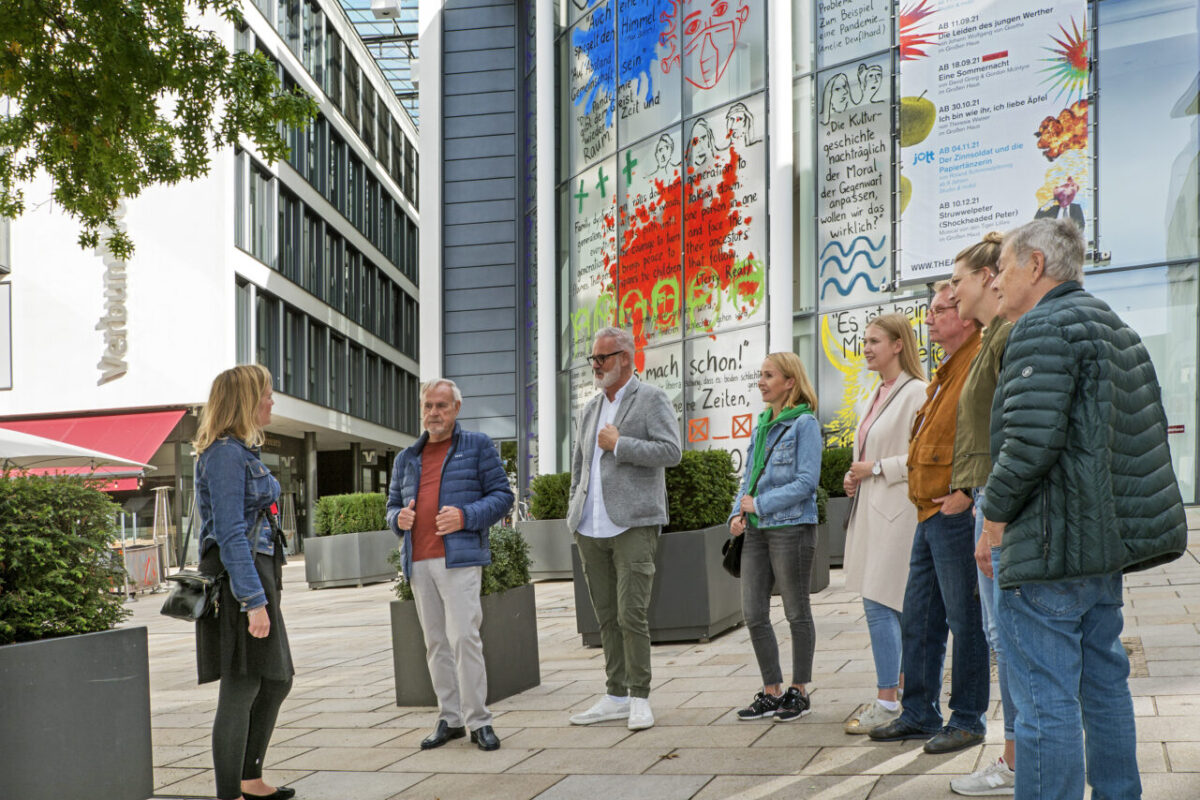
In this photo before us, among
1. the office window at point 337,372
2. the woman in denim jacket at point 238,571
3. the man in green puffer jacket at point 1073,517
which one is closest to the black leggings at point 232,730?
the woman in denim jacket at point 238,571

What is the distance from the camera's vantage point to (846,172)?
15.8 meters

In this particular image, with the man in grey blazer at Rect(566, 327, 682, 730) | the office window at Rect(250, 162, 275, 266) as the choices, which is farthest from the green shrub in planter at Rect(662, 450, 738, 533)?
the office window at Rect(250, 162, 275, 266)

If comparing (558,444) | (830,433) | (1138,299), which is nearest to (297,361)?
(558,444)

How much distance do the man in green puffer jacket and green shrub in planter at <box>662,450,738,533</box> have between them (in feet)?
17.4

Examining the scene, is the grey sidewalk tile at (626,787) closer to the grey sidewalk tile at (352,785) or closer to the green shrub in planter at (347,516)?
the grey sidewalk tile at (352,785)

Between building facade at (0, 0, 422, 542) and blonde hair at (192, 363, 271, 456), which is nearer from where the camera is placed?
blonde hair at (192, 363, 271, 456)

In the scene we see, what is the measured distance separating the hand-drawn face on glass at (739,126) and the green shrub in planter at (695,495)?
869 cm

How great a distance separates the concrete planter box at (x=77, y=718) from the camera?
4.02 meters

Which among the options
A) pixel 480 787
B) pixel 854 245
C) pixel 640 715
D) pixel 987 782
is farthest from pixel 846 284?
pixel 987 782

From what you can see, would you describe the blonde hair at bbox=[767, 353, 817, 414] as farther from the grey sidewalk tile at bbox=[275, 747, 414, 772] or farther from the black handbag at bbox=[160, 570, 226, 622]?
the black handbag at bbox=[160, 570, 226, 622]

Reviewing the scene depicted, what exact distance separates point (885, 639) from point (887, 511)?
1.74 ft

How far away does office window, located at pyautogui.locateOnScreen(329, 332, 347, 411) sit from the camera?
36.9 m

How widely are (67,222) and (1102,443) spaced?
29.6 metres

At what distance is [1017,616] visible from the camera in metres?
3.17
